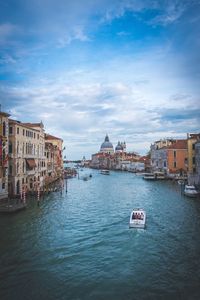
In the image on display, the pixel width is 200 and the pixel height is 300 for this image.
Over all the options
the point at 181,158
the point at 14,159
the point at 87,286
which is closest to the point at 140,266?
the point at 87,286

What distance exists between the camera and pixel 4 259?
16.7 m

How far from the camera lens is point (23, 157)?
134ft

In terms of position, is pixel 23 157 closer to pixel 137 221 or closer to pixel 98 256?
pixel 137 221

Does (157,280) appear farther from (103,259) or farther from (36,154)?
(36,154)

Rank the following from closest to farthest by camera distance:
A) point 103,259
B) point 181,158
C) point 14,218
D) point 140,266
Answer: point 140,266
point 103,259
point 14,218
point 181,158

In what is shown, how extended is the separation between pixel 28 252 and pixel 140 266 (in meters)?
7.03

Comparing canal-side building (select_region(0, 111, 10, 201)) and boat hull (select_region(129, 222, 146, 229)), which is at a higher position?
canal-side building (select_region(0, 111, 10, 201))

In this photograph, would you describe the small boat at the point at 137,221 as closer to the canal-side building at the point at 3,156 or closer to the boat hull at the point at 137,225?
the boat hull at the point at 137,225

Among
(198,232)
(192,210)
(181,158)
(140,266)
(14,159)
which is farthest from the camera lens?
(181,158)

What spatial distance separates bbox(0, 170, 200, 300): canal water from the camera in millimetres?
13289

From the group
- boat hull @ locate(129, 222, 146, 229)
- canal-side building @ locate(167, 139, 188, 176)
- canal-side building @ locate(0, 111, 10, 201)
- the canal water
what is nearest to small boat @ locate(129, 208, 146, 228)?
boat hull @ locate(129, 222, 146, 229)

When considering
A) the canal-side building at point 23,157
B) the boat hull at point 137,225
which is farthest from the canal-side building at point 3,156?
the boat hull at point 137,225

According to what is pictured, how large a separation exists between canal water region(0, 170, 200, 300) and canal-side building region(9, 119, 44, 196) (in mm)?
9439

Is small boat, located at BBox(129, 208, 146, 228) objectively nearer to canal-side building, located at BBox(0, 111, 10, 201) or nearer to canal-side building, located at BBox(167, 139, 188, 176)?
canal-side building, located at BBox(0, 111, 10, 201)
